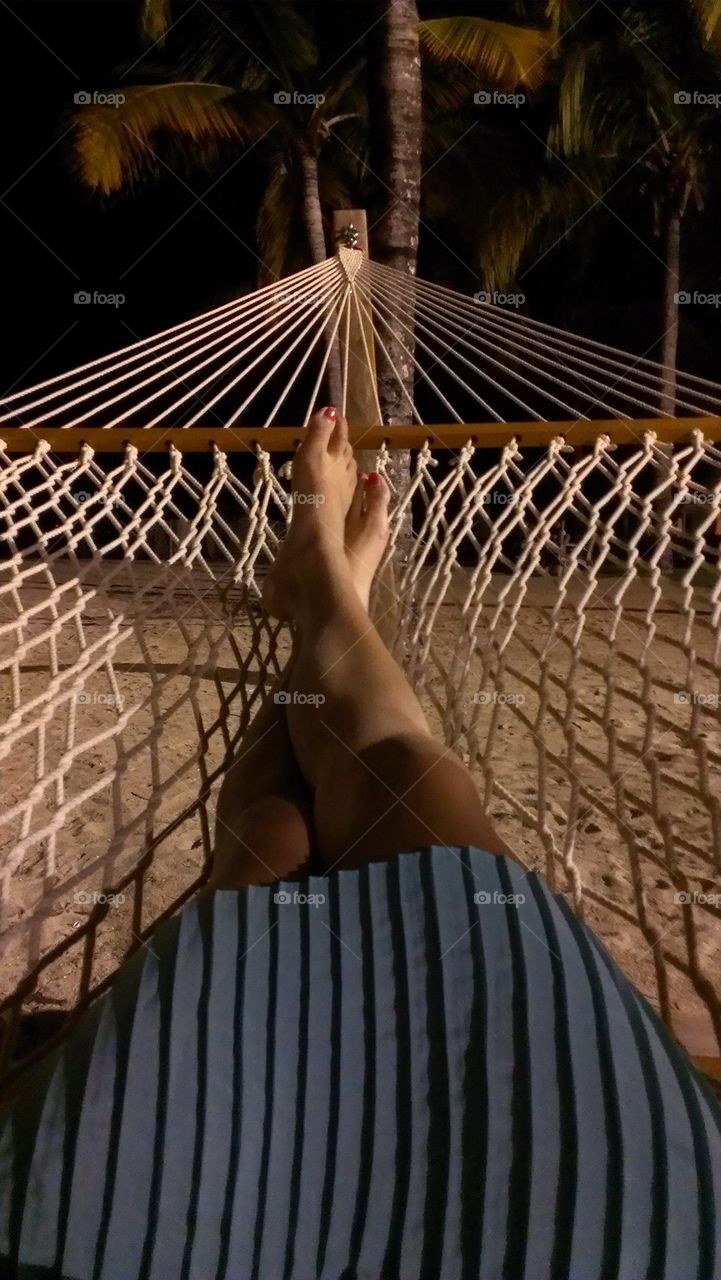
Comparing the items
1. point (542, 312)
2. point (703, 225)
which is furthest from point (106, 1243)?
point (542, 312)

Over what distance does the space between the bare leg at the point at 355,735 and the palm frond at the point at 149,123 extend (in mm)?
3547

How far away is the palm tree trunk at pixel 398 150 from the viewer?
2.34m

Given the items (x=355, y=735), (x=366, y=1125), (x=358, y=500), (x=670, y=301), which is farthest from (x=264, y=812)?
(x=670, y=301)

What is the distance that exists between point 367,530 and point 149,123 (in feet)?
11.9

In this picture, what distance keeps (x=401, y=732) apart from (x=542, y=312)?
A: 21.7ft

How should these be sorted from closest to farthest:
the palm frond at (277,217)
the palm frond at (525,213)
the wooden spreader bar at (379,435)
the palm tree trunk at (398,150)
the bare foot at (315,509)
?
the bare foot at (315,509)
the wooden spreader bar at (379,435)
the palm tree trunk at (398,150)
the palm frond at (277,217)
the palm frond at (525,213)

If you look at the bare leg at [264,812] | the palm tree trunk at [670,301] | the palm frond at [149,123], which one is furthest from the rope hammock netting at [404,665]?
A: the palm tree trunk at [670,301]

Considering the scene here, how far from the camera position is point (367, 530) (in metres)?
1.10

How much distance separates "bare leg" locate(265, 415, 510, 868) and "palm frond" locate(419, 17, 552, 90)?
11.2 feet

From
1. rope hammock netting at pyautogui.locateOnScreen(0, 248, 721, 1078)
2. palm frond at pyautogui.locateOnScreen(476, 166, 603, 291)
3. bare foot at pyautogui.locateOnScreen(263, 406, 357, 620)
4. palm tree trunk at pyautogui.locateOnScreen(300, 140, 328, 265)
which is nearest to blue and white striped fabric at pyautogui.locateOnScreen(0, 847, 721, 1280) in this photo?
rope hammock netting at pyautogui.locateOnScreen(0, 248, 721, 1078)

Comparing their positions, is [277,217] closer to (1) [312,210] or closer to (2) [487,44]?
(1) [312,210]

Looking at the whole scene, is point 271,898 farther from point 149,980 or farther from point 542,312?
point 542,312

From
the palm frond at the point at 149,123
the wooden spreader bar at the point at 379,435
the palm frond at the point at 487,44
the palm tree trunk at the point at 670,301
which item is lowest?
the wooden spreader bar at the point at 379,435

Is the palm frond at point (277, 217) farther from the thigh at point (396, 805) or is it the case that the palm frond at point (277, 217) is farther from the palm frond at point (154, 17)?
the thigh at point (396, 805)
